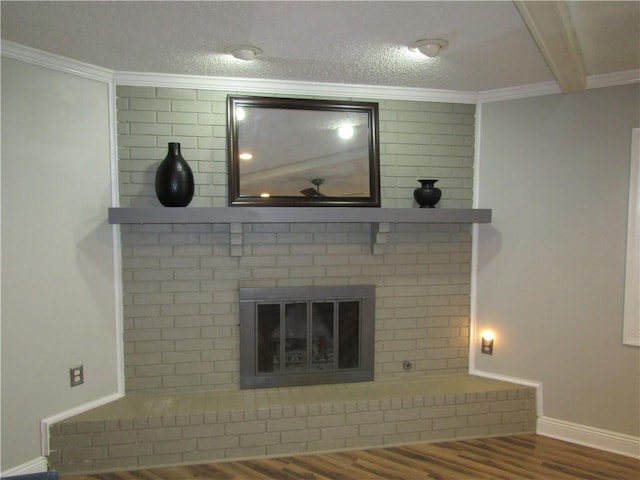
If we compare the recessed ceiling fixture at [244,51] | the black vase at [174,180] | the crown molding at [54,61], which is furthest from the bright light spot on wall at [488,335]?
the crown molding at [54,61]

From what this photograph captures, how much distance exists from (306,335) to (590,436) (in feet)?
6.20

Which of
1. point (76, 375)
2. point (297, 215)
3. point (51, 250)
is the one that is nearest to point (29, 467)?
point (76, 375)

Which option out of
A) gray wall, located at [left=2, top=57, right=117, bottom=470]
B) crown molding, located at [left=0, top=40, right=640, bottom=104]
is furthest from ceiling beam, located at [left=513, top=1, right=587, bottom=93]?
gray wall, located at [left=2, top=57, right=117, bottom=470]

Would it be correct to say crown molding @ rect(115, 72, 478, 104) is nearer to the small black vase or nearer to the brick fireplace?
the brick fireplace

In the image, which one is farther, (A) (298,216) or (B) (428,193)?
(B) (428,193)

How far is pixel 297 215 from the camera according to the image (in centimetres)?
254

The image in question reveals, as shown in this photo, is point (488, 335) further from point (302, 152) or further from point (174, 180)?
point (174, 180)

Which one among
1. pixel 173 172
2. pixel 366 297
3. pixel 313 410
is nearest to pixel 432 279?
pixel 366 297

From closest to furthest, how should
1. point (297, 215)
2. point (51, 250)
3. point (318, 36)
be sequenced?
1. point (318, 36)
2. point (51, 250)
3. point (297, 215)

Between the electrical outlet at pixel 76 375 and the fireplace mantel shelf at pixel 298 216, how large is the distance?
34.3 inches

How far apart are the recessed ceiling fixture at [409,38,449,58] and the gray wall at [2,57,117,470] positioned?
1.79 meters

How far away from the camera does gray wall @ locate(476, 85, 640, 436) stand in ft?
8.44

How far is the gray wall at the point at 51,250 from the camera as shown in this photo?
7.07 ft

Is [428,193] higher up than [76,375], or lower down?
higher up
